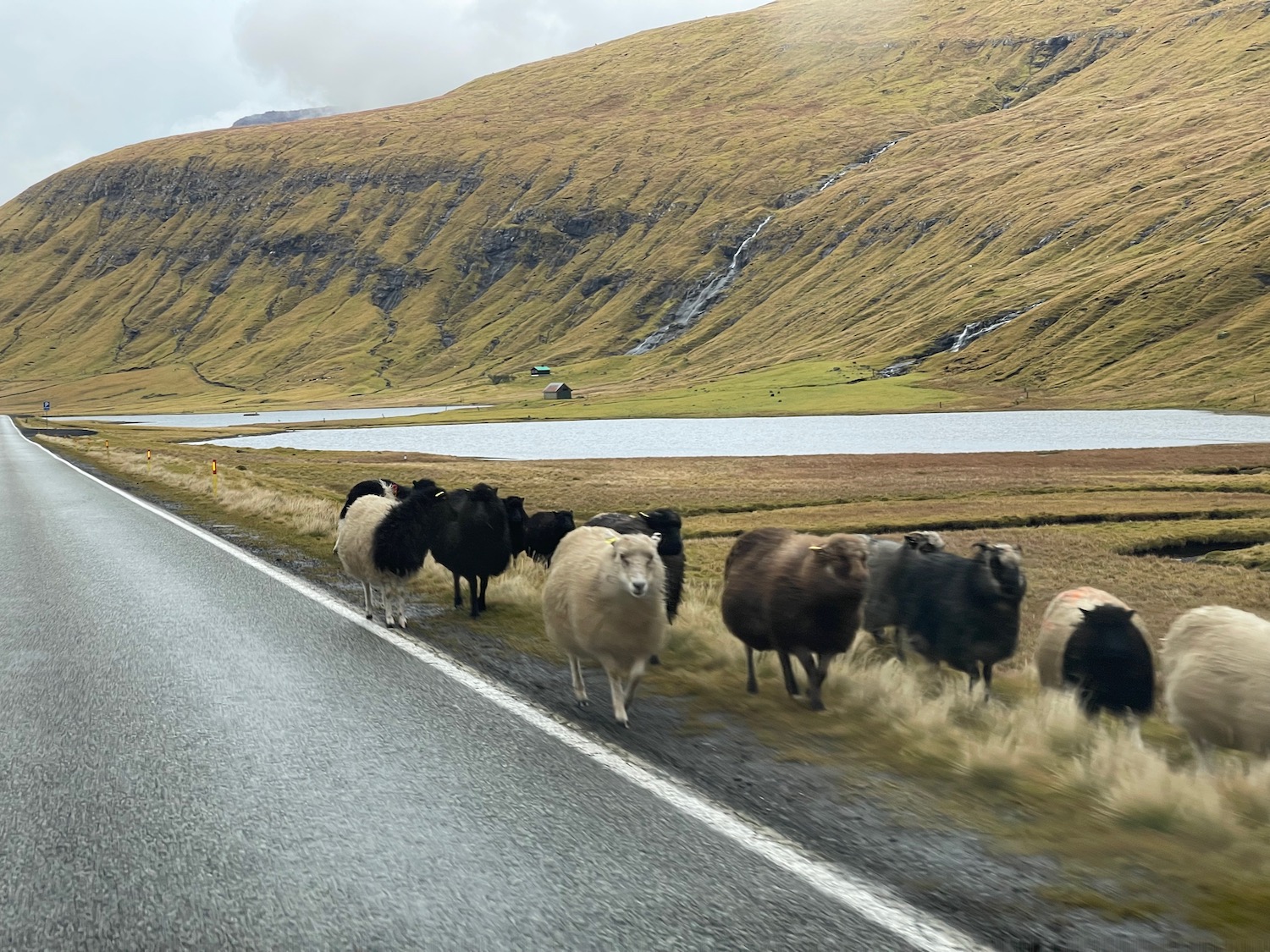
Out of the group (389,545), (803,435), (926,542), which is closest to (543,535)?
(389,545)

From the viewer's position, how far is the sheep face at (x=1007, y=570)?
11.3 metres

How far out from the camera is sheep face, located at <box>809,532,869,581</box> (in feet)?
31.8

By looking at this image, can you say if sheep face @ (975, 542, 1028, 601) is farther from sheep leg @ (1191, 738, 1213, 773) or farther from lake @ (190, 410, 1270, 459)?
lake @ (190, 410, 1270, 459)

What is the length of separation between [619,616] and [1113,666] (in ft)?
18.2

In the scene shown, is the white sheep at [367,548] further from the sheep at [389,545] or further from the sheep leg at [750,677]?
the sheep leg at [750,677]

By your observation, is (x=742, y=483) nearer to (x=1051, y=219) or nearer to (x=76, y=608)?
(x=76, y=608)

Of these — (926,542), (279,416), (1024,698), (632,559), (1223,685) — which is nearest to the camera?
(1223,685)

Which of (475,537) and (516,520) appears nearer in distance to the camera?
(475,537)

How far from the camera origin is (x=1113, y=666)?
10.6 m

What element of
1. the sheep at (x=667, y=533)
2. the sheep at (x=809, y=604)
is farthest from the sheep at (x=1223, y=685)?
the sheep at (x=667, y=533)

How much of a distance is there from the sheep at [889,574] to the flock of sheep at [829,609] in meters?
0.02

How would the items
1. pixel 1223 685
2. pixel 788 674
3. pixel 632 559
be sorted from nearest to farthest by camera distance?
pixel 1223 685 → pixel 632 559 → pixel 788 674

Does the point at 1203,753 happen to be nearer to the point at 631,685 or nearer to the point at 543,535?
the point at 631,685

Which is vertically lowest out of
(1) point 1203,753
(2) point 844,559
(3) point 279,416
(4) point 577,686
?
(3) point 279,416
